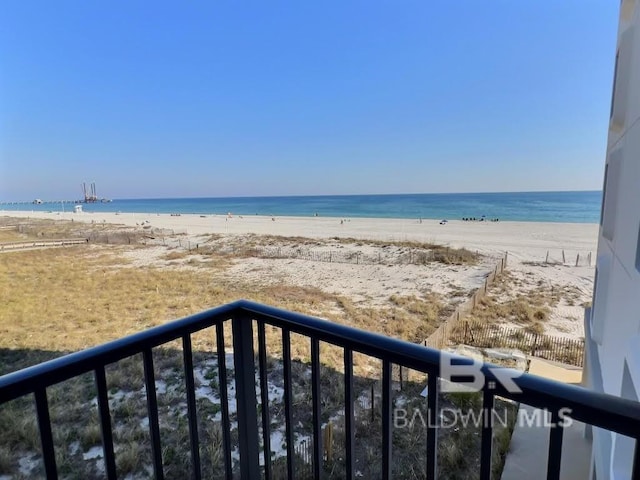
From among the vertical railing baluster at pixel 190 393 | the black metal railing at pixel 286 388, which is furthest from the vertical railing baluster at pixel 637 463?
the vertical railing baluster at pixel 190 393

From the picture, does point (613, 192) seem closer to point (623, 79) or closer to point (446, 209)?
point (623, 79)

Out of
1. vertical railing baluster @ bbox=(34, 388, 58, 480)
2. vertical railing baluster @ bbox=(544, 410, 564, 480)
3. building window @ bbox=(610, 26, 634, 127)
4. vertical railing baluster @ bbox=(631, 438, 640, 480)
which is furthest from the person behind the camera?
building window @ bbox=(610, 26, 634, 127)

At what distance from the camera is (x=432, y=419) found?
779mm

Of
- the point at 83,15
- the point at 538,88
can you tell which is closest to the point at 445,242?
the point at 538,88

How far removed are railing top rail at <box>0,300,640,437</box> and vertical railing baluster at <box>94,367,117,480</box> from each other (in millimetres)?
39

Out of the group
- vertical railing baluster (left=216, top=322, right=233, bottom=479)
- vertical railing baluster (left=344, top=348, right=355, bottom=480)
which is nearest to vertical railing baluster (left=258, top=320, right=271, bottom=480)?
vertical railing baluster (left=216, top=322, right=233, bottom=479)

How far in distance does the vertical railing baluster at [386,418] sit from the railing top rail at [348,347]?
6 centimetres

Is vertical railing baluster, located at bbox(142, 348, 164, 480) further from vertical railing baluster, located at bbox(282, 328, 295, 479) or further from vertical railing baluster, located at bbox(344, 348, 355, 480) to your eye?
vertical railing baluster, located at bbox(344, 348, 355, 480)

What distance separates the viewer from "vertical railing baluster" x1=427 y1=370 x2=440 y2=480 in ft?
2.48

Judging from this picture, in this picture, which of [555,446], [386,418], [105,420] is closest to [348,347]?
[386,418]

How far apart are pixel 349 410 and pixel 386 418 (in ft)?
0.43

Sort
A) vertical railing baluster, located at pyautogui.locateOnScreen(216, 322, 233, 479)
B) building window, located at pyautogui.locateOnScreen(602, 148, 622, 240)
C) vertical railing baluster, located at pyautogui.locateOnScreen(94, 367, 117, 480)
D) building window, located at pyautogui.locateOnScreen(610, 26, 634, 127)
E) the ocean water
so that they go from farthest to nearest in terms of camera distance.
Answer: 1. the ocean water
2. building window, located at pyautogui.locateOnScreen(602, 148, 622, 240)
3. building window, located at pyautogui.locateOnScreen(610, 26, 634, 127)
4. vertical railing baluster, located at pyautogui.locateOnScreen(216, 322, 233, 479)
5. vertical railing baluster, located at pyautogui.locateOnScreen(94, 367, 117, 480)

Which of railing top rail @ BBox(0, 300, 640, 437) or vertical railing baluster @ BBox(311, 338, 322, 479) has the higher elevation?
railing top rail @ BBox(0, 300, 640, 437)

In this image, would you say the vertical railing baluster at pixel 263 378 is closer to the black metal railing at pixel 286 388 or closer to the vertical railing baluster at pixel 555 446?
the black metal railing at pixel 286 388
